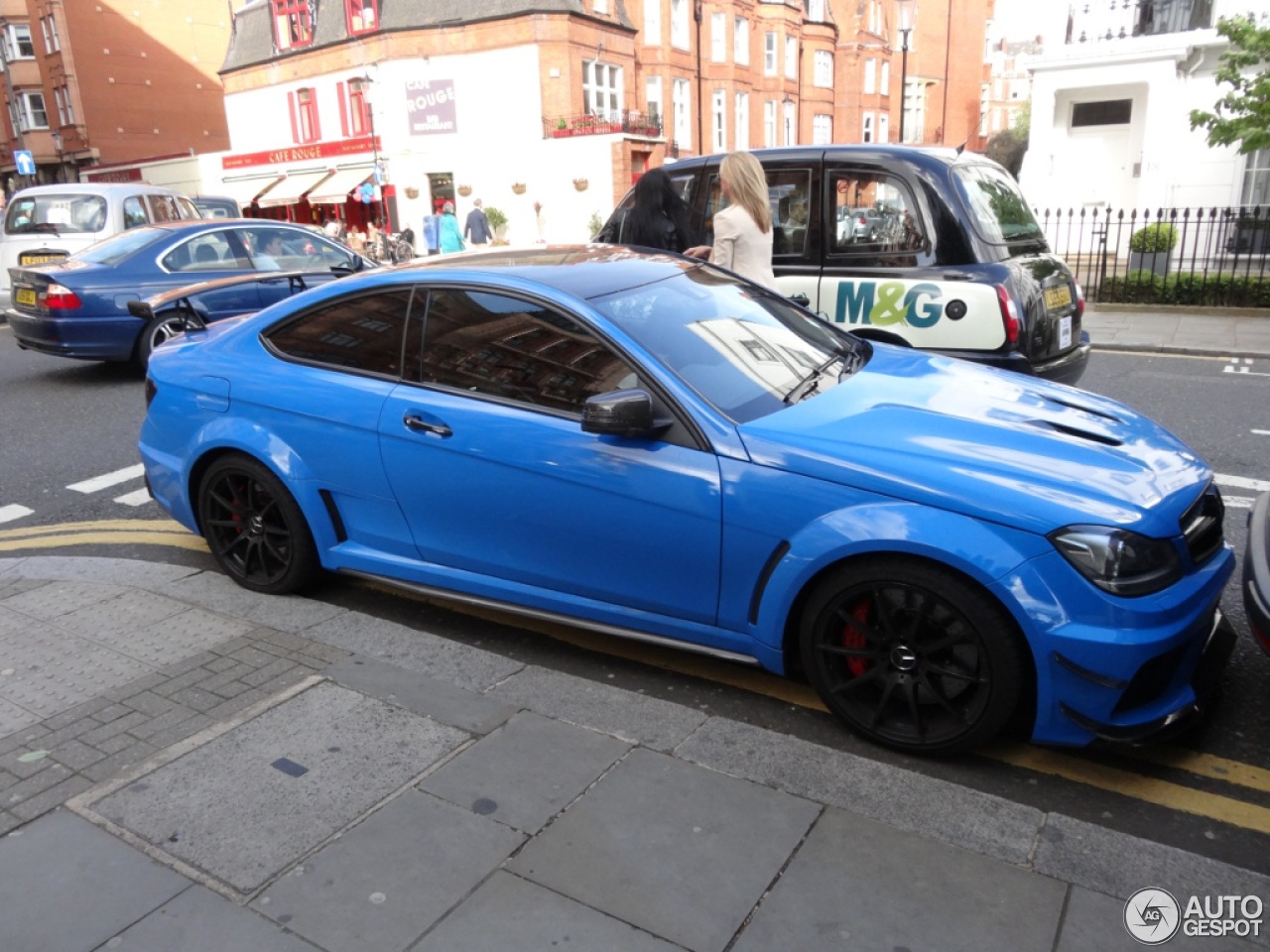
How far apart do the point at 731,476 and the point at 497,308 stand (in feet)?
4.04

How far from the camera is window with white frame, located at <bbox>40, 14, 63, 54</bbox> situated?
43219 mm

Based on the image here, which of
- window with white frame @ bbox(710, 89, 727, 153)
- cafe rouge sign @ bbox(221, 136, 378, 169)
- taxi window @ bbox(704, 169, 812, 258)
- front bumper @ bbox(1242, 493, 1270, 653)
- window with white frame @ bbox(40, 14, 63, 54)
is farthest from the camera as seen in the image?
window with white frame @ bbox(40, 14, 63, 54)

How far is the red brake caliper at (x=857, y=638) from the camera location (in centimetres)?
308

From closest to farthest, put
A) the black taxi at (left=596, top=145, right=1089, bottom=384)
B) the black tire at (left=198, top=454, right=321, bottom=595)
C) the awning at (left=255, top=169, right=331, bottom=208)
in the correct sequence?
the black tire at (left=198, top=454, right=321, bottom=595), the black taxi at (left=596, top=145, right=1089, bottom=384), the awning at (left=255, top=169, right=331, bottom=208)

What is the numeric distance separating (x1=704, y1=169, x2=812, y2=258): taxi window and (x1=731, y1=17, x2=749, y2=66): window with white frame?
128 ft

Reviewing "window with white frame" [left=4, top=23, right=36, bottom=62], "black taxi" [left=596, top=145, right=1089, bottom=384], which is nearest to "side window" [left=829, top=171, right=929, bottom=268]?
"black taxi" [left=596, top=145, right=1089, bottom=384]

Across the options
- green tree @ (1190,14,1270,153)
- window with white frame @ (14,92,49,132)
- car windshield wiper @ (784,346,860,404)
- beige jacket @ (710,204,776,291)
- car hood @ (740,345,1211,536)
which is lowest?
car hood @ (740,345,1211,536)

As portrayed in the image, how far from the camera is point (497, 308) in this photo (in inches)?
149

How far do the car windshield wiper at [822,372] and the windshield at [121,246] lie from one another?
7979mm

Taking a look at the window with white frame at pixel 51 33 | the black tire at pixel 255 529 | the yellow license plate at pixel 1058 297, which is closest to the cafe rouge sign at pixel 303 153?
the window with white frame at pixel 51 33

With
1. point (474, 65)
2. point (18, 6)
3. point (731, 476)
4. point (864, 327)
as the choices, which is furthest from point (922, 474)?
point (18, 6)

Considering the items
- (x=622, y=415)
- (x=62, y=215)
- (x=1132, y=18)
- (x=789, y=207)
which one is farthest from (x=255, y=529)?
(x=1132, y=18)

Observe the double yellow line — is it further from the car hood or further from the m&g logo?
the m&g logo

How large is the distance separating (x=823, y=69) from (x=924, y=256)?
4832 cm
